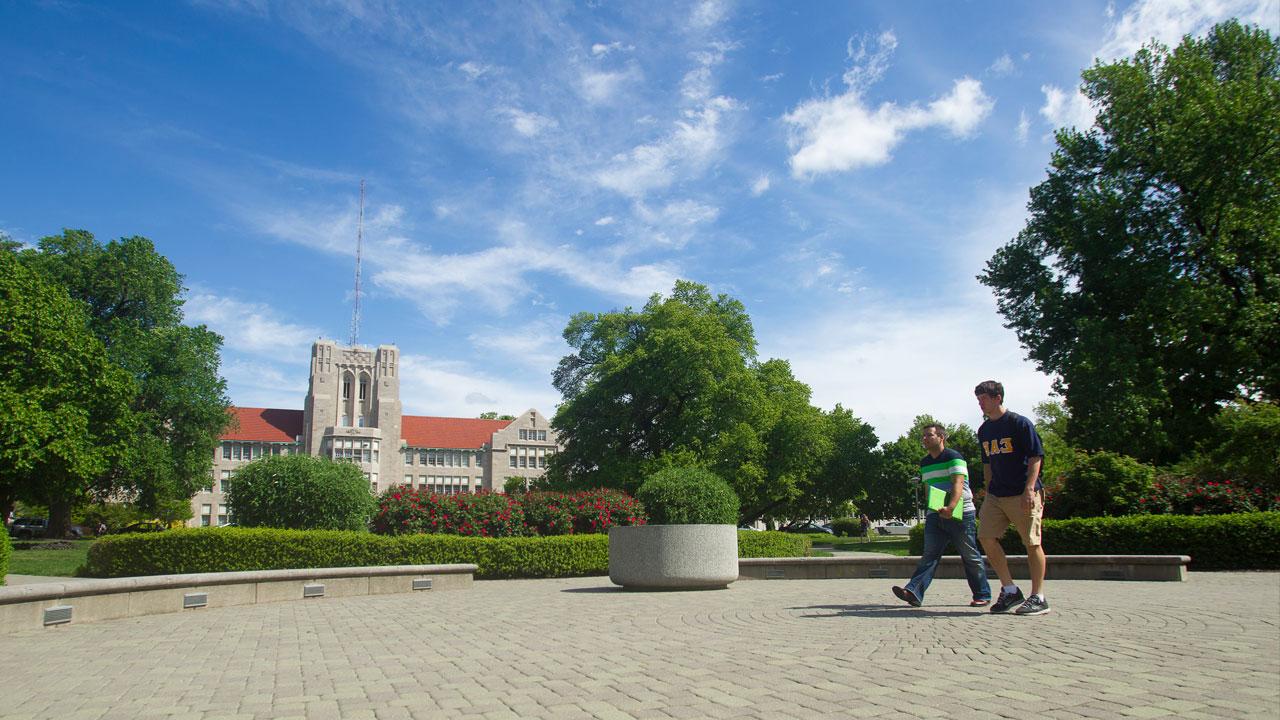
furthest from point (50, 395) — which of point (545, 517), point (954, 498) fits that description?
point (954, 498)

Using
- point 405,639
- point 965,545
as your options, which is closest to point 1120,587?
point 965,545

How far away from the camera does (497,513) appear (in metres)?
18.9

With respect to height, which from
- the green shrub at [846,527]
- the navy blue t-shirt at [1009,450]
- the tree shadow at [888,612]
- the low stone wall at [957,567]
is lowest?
the green shrub at [846,527]

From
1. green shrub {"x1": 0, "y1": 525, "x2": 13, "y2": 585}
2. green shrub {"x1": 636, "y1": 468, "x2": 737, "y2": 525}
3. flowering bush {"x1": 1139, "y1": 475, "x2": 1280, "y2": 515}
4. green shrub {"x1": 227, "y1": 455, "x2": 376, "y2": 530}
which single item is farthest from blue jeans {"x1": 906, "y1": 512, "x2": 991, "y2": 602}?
green shrub {"x1": 227, "y1": 455, "x2": 376, "y2": 530}

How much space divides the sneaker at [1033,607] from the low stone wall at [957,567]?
6073mm

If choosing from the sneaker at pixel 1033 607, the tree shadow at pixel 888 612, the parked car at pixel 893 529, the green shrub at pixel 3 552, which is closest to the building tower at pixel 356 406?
the parked car at pixel 893 529

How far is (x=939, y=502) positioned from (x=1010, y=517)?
31.0 inches

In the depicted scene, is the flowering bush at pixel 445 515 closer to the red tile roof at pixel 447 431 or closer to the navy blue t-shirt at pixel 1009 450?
the navy blue t-shirt at pixel 1009 450

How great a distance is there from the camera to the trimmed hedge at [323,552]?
1487 cm

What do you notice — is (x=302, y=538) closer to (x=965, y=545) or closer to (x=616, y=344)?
(x=965, y=545)

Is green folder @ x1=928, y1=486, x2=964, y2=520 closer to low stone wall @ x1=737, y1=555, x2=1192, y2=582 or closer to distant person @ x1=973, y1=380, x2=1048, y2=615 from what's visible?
distant person @ x1=973, y1=380, x2=1048, y2=615

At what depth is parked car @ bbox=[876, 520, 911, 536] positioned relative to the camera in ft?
253

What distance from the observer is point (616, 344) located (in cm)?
4200

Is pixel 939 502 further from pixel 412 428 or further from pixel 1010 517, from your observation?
pixel 412 428
